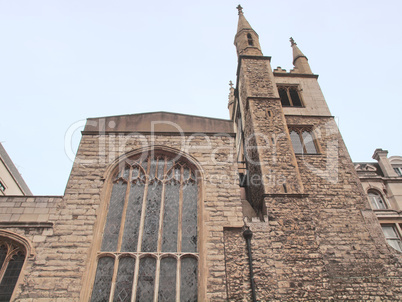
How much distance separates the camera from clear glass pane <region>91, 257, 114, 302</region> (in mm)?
6613

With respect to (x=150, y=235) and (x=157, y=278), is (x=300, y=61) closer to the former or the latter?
(x=150, y=235)

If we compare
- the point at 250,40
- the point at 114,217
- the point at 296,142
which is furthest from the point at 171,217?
the point at 250,40

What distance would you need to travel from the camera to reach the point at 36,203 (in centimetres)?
791

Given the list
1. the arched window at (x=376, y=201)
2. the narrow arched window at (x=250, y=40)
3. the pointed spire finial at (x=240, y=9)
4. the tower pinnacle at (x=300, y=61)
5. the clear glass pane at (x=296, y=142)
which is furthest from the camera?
the pointed spire finial at (x=240, y=9)

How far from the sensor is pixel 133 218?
307 inches

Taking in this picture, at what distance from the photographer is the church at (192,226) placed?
Result: 6738 mm

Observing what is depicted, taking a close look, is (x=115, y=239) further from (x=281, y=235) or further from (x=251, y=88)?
(x=251, y=88)

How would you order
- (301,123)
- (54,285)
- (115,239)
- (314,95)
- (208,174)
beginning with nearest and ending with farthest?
(54,285) → (115,239) → (208,174) → (301,123) → (314,95)

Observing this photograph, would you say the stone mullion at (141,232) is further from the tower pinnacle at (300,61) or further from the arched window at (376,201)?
the tower pinnacle at (300,61)

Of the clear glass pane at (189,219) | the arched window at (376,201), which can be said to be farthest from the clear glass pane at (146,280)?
the arched window at (376,201)

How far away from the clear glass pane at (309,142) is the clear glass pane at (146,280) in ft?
23.8

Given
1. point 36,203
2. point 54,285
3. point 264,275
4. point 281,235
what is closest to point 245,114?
point 281,235

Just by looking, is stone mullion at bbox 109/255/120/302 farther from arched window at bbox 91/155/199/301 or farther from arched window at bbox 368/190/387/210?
arched window at bbox 368/190/387/210

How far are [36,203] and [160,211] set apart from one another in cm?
307
